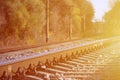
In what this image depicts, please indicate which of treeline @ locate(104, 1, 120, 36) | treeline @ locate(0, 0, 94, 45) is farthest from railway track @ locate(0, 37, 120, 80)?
treeline @ locate(104, 1, 120, 36)

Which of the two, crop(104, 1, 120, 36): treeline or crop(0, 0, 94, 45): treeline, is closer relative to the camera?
crop(0, 0, 94, 45): treeline

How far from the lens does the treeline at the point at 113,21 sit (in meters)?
54.6

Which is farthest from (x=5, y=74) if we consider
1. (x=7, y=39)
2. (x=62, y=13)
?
(x=62, y=13)

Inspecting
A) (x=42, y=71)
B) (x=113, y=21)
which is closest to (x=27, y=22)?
(x=42, y=71)

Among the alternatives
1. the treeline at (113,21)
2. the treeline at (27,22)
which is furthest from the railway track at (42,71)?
the treeline at (113,21)

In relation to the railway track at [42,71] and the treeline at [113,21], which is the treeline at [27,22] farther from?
the treeline at [113,21]

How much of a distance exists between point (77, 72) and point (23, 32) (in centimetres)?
1981

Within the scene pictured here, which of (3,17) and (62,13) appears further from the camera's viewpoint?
(62,13)

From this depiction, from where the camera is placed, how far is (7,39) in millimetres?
24781

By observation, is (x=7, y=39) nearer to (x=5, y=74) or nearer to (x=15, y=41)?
(x=15, y=41)

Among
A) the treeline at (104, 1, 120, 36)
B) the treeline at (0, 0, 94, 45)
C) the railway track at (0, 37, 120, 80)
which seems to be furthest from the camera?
the treeline at (104, 1, 120, 36)

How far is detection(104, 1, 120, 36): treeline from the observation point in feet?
179

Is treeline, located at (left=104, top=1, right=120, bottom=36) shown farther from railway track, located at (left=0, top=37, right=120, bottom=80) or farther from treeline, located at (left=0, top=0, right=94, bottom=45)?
railway track, located at (left=0, top=37, right=120, bottom=80)

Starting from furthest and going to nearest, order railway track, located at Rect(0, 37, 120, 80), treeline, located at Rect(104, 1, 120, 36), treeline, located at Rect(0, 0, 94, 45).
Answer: treeline, located at Rect(104, 1, 120, 36) → treeline, located at Rect(0, 0, 94, 45) → railway track, located at Rect(0, 37, 120, 80)
